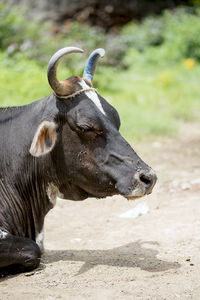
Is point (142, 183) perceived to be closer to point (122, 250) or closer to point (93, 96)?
point (93, 96)

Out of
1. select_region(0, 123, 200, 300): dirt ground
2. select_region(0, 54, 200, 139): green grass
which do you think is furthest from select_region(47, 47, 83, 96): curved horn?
select_region(0, 54, 200, 139): green grass

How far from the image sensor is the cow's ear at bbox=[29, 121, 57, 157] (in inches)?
164

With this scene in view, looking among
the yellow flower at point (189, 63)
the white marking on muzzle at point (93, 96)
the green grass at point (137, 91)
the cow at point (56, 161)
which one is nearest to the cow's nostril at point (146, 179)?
the cow at point (56, 161)

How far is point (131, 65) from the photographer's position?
17.9 m

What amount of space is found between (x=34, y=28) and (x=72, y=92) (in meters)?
10.1

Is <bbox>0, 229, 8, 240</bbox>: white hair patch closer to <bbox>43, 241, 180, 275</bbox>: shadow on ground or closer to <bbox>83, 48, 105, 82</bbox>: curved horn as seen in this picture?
<bbox>43, 241, 180, 275</bbox>: shadow on ground

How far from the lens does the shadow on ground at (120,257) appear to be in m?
4.27

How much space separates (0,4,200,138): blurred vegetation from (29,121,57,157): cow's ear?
524 cm

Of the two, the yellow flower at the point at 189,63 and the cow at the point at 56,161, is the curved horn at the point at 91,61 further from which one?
the yellow flower at the point at 189,63

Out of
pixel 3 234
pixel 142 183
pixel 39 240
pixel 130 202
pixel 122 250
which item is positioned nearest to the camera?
pixel 142 183

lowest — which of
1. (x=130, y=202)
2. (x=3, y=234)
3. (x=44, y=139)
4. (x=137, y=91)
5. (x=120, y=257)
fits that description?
(x=137, y=91)

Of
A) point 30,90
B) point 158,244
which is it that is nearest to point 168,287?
point 158,244

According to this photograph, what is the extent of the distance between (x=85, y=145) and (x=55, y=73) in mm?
614

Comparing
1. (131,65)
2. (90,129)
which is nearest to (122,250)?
(90,129)
